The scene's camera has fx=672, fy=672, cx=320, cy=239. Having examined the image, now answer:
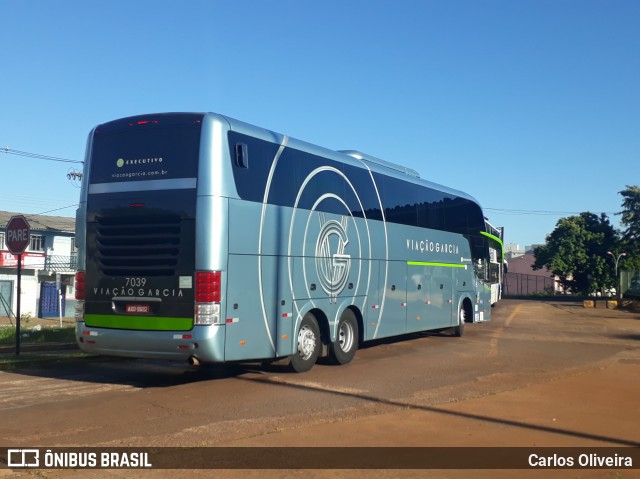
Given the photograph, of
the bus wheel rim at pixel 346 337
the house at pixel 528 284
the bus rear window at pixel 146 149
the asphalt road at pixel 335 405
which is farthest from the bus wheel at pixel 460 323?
the house at pixel 528 284

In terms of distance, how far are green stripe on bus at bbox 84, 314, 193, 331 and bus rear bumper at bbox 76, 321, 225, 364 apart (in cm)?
6

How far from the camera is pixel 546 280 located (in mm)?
105062

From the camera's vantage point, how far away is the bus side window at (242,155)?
1049 cm

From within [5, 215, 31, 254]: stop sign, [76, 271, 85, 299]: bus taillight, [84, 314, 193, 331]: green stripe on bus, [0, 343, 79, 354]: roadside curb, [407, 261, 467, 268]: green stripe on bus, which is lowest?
[0, 343, 79, 354]: roadside curb

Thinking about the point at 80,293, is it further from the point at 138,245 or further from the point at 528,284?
the point at 528,284

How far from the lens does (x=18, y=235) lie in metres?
13.5

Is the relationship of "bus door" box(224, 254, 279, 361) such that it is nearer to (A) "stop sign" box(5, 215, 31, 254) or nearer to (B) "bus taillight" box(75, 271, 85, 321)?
(B) "bus taillight" box(75, 271, 85, 321)

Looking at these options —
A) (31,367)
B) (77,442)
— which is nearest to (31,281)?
(31,367)

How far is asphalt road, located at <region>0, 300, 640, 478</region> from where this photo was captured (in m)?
7.41

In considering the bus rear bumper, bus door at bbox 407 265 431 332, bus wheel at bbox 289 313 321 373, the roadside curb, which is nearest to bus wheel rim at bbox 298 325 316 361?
bus wheel at bbox 289 313 321 373

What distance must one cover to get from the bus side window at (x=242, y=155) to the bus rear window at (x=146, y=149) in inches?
26.3

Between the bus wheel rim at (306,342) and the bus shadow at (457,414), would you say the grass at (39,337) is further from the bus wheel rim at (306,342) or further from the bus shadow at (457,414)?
the bus shadow at (457,414)

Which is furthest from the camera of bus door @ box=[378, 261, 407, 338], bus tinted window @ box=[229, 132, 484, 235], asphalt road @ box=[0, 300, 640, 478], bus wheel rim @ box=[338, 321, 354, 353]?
bus door @ box=[378, 261, 407, 338]

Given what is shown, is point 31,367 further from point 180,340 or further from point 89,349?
point 180,340
